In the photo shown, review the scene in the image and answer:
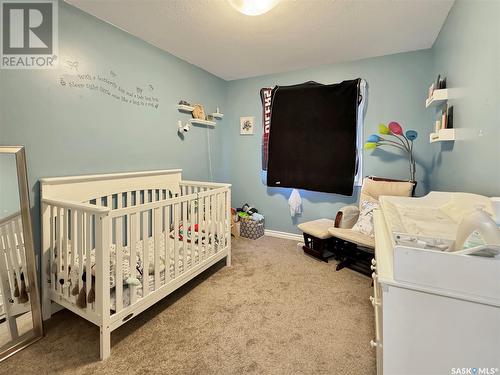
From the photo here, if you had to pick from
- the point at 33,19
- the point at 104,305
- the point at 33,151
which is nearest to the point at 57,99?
the point at 33,151

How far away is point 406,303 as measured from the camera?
2.43ft

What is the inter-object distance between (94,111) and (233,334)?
1.98 meters

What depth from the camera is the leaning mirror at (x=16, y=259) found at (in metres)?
1.46

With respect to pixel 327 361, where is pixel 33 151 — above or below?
above

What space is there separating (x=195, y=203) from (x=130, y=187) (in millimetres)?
642

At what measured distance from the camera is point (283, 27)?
7.00ft

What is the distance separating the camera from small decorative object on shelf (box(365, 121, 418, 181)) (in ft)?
8.21

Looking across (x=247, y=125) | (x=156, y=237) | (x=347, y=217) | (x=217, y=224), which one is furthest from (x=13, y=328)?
(x=247, y=125)

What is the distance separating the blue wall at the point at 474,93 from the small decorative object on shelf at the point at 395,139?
0.52m

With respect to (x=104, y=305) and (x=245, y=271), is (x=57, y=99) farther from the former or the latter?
(x=245, y=271)

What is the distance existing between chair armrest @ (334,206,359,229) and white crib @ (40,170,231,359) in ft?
4.26

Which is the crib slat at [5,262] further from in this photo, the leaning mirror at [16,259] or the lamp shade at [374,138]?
the lamp shade at [374,138]

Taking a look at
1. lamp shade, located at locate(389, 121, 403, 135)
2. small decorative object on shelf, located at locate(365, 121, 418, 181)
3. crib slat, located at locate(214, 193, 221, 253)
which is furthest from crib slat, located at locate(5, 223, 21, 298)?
lamp shade, located at locate(389, 121, 403, 135)

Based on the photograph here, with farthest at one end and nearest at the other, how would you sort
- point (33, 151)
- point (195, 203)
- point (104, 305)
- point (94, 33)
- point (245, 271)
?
point (245, 271), point (195, 203), point (94, 33), point (33, 151), point (104, 305)
